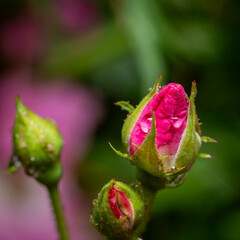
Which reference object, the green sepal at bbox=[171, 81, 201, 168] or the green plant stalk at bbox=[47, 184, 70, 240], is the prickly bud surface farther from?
Answer: the green plant stalk at bbox=[47, 184, 70, 240]

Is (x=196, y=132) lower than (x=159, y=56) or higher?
higher

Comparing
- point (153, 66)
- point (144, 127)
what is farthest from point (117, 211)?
point (153, 66)

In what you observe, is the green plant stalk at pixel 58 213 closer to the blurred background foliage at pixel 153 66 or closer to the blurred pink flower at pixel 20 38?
the blurred background foliage at pixel 153 66

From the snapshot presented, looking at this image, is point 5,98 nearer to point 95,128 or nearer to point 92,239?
point 95,128

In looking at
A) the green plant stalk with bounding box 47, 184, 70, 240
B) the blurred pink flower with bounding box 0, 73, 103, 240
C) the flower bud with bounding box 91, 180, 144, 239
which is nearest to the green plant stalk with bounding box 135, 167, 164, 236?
the flower bud with bounding box 91, 180, 144, 239

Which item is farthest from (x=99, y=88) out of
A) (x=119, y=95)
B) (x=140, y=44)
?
(x=140, y=44)

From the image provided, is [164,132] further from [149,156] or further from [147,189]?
[147,189]

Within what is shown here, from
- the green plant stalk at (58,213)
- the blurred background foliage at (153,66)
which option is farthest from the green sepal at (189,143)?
the blurred background foliage at (153,66)
